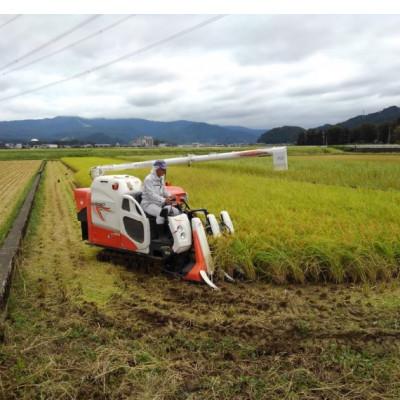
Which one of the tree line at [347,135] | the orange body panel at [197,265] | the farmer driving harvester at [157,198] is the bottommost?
the orange body panel at [197,265]

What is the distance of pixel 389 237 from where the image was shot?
6488 millimetres

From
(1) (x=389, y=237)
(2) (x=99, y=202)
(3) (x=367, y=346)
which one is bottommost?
(3) (x=367, y=346)

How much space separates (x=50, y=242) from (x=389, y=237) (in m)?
6.56

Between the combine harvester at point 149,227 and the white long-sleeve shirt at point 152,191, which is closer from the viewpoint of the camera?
the combine harvester at point 149,227

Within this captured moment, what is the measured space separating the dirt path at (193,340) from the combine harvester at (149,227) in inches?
13.6

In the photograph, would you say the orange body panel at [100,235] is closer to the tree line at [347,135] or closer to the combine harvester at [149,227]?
the combine harvester at [149,227]

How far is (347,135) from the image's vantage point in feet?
246

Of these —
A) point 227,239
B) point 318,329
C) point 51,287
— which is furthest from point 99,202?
point 318,329

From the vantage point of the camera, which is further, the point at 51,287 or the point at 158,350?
the point at 51,287

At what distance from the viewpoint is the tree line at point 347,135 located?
230ft

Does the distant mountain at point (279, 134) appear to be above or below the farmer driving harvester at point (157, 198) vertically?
above

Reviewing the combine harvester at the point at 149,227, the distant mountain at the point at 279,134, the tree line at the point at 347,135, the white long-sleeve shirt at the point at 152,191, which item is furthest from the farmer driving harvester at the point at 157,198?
the distant mountain at the point at 279,134

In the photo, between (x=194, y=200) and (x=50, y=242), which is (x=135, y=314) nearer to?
(x=50, y=242)

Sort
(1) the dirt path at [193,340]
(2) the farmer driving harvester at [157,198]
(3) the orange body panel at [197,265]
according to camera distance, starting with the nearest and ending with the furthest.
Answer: (1) the dirt path at [193,340] → (3) the orange body panel at [197,265] → (2) the farmer driving harvester at [157,198]
